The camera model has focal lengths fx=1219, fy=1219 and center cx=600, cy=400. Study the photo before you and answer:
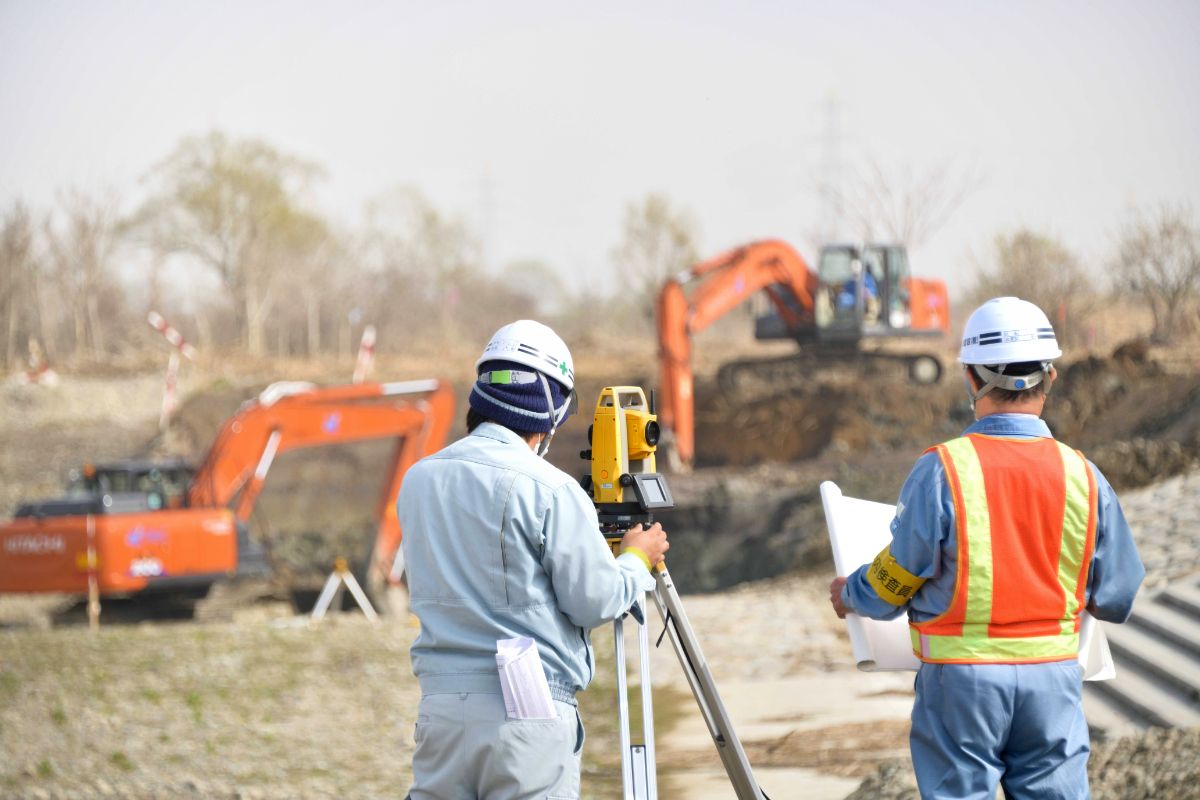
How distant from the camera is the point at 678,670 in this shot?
7.62m

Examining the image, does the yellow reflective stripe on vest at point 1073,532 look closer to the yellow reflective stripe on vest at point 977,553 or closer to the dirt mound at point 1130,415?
the yellow reflective stripe on vest at point 977,553

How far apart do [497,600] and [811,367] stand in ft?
59.9

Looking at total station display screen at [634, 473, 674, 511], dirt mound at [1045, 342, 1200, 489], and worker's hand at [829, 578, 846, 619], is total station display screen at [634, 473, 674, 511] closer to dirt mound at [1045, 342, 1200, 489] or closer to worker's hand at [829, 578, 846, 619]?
worker's hand at [829, 578, 846, 619]

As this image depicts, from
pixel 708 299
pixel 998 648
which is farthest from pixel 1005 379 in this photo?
pixel 708 299

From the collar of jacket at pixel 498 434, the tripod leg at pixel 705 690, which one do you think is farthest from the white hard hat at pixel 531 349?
the tripod leg at pixel 705 690

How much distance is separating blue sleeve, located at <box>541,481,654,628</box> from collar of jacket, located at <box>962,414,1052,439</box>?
34.6 inches

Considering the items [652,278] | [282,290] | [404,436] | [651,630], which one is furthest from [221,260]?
[651,630]

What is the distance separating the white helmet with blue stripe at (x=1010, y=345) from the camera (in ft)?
8.82

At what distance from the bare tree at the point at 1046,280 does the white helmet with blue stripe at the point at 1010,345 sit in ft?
57.3

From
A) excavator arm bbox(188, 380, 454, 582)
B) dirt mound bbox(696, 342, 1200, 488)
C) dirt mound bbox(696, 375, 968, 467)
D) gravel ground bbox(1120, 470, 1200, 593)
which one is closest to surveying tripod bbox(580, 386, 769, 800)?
gravel ground bbox(1120, 470, 1200, 593)

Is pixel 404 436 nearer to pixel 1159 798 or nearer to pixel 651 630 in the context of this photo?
pixel 651 630

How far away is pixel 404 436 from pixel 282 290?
19295 mm

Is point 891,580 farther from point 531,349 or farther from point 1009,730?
point 531,349

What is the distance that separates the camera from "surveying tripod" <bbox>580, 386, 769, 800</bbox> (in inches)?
108
